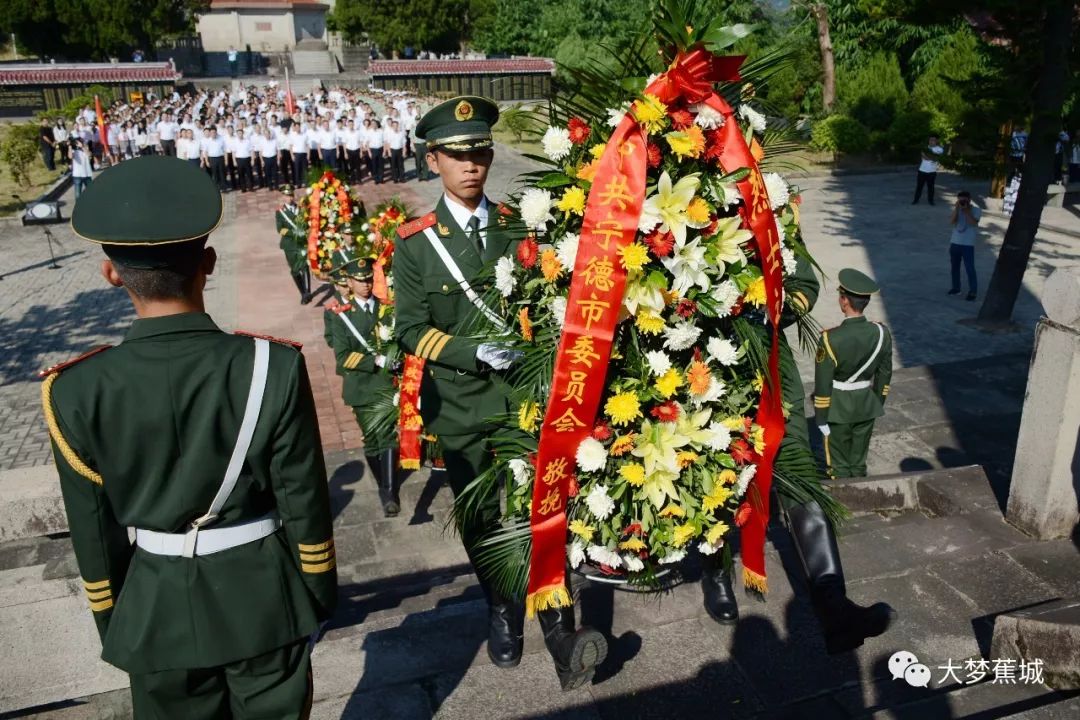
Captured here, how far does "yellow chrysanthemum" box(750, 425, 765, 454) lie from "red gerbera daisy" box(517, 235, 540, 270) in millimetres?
1030

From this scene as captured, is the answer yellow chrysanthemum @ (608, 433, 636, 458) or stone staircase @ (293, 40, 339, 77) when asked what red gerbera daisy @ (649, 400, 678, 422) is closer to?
yellow chrysanthemum @ (608, 433, 636, 458)

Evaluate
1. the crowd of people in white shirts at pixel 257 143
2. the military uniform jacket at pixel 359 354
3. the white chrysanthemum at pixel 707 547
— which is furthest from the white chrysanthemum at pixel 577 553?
the crowd of people in white shirts at pixel 257 143

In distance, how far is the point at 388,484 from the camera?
20.0 feet

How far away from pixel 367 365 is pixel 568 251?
336 cm

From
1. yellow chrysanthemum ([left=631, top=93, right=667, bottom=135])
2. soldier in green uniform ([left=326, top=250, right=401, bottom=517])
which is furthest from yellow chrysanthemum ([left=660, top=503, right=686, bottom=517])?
soldier in green uniform ([left=326, top=250, right=401, bottom=517])

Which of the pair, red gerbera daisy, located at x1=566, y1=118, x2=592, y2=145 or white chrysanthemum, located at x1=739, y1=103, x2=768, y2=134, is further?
white chrysanthemum, located at x1=739, y1=103, x2=768, y2=134

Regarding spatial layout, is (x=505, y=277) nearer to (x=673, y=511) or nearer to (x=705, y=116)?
(x=705, y=116)

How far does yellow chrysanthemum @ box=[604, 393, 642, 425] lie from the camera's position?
10.2 feet

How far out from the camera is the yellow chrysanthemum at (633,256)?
295 centimetres

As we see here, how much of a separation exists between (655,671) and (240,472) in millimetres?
1937

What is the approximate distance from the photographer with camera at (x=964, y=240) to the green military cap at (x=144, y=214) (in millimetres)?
11003

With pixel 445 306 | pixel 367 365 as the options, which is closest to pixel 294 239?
pixel 367 365

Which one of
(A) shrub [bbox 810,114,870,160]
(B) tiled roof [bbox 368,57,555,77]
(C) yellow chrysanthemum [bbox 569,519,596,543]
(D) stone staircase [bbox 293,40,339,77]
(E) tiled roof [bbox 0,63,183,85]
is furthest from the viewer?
(D) stone staircase [bbox 293,40,339,77]

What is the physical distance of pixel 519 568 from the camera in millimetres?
3416
